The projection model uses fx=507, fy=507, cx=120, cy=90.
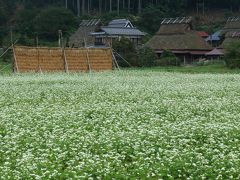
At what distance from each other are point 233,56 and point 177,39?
849 inches

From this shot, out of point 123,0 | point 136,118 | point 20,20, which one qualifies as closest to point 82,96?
point 136,118

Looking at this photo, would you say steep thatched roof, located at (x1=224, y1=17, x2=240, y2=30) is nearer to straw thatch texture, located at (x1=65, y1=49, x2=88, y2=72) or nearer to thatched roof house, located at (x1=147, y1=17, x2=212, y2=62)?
thatched roof house, located at (x1=147, y1=17, x2=212, y2=62)

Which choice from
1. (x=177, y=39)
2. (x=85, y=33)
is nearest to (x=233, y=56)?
(x=177, y=39)

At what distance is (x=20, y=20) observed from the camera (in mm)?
90938

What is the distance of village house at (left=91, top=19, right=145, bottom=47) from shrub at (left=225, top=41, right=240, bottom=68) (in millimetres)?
22927

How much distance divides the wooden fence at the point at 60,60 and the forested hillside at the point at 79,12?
26396mm

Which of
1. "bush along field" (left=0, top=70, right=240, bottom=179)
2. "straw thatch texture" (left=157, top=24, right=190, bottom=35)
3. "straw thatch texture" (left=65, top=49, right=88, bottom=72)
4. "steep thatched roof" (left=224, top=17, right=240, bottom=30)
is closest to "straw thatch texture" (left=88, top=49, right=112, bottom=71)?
"straw thatch texture" (left=65, top=49, right=88, bottom=72)

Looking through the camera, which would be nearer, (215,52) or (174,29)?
(215,52)

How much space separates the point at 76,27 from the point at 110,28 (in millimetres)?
13457

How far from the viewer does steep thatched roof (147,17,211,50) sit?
237ft

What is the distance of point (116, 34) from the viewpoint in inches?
2970

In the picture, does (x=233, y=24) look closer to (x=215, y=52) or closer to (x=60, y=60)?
(x=215, y=52)

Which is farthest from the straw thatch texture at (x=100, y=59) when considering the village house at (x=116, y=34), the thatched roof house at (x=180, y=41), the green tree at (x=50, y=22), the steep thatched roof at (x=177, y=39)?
the green tree at (x=50, y=22)

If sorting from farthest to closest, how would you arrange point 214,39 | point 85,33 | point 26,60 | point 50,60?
point 214,39 → point 85,33 → point 50,60 → point 26,60
